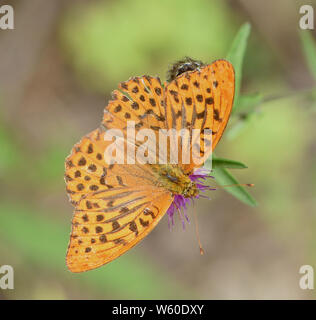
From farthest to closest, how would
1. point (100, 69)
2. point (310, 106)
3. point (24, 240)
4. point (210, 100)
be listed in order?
point (100, 69)
point (24, 240)
point (310, 106)
point (210, 100)

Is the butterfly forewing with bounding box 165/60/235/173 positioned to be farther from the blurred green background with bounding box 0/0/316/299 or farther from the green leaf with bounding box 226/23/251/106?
the blurred green background with bounding box 0/0/316/299

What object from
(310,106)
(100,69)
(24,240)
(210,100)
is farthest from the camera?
(100,69)

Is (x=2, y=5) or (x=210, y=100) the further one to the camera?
(x=2, y=5)

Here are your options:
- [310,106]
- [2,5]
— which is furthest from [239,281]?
[2,5]

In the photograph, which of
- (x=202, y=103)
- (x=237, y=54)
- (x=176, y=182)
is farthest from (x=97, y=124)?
(x=202, y=103)

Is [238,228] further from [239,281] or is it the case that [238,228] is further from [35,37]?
[35,37]

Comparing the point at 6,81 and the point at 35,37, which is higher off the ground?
the point at 35,37

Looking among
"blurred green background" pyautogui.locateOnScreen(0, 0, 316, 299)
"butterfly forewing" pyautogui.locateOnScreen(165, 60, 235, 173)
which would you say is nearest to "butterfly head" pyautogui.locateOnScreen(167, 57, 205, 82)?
"butterfly forewing" pyautogui.locateOnScreen(165, 60, 235, 173)

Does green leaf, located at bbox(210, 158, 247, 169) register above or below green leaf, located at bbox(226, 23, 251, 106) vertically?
below
